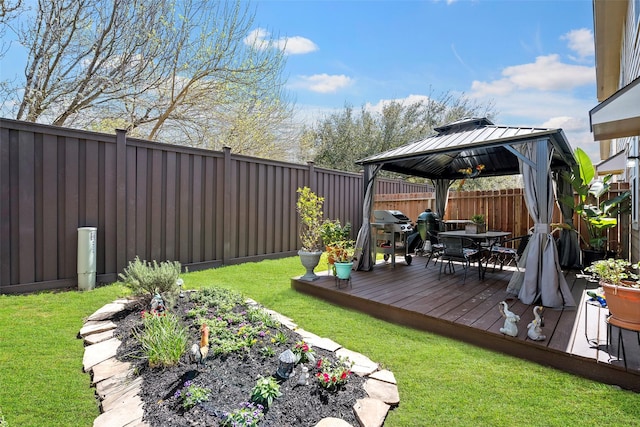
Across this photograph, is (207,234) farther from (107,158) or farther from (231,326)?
(231,326)

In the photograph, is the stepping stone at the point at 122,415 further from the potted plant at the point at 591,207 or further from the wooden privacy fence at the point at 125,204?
the potted plant at the point at 591,207

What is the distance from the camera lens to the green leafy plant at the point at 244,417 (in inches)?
62.6

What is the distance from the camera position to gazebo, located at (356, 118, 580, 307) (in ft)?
11.8

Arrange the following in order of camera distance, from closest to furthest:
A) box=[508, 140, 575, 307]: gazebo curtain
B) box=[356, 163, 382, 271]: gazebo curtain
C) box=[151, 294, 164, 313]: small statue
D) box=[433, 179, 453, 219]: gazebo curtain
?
box=[151, 294, 164, 313]: small statue < box=[508, 140, 575, 307]: gazebo curtain < box=[356, 163, 382, 271]: gazebo curtain < box=[433, 179, 453, 219]: gazebo curtain

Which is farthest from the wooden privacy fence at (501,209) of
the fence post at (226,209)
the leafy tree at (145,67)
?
the leafy tree at (145,67)

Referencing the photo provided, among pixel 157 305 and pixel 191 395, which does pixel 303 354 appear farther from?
pixel 157 305

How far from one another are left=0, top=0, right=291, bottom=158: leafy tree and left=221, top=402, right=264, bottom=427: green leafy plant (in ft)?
25.1

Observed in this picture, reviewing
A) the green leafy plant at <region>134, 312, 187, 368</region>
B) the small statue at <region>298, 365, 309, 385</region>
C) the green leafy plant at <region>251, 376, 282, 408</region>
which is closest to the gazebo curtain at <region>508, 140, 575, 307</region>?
the small statue at <region>298, 365, 309, 385</region>

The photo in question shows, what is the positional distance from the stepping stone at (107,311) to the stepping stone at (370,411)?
9.38ft

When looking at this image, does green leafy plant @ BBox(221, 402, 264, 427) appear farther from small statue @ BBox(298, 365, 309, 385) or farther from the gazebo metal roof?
the gazebo metal roof

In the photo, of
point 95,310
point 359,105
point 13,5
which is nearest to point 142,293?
point 95,310

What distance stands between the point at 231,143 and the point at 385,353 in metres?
9.05

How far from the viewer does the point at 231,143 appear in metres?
10.2

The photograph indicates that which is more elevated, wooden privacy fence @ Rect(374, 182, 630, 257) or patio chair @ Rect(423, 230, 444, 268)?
wooden privacy fence @ Rect(374, 182, 630, 257)
